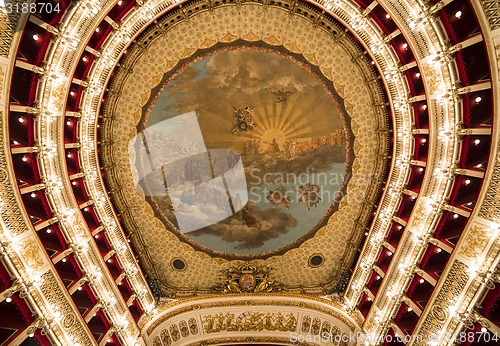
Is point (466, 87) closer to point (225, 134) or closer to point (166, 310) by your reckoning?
point (225, 134)

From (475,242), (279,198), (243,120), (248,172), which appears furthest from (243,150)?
(475,242)

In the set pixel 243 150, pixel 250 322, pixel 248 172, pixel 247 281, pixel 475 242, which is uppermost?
pixel 243 150

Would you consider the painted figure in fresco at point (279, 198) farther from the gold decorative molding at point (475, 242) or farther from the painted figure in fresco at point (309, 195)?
the gold decorative molding at point (475, 242)

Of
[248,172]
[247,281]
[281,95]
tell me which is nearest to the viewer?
[281,95]

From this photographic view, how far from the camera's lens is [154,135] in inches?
694

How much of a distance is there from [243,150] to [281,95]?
3.89 metres

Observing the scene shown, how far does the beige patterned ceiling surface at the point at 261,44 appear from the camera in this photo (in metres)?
15.5

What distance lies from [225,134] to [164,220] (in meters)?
6.71

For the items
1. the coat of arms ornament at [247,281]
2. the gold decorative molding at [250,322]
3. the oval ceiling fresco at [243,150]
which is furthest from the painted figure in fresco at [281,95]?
the gold decorative molding at [250,322]

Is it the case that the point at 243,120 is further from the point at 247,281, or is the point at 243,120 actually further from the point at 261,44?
the point at 247,281

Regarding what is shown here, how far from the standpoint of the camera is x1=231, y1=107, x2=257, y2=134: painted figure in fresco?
17.4 meters

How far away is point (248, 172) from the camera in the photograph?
18641 millimetres

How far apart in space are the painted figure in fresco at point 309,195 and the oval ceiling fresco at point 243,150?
6 cm

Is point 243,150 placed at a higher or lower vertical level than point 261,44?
lower
